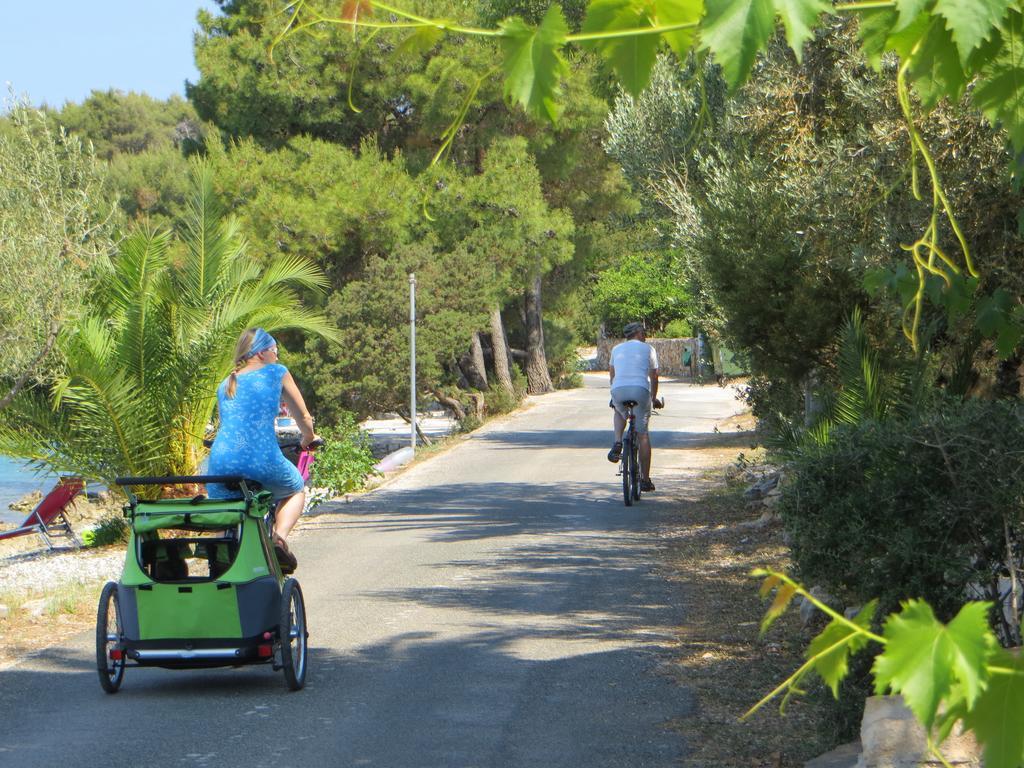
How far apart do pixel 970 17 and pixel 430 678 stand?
5.35m

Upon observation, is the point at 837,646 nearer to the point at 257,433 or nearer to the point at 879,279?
the point at 879,279

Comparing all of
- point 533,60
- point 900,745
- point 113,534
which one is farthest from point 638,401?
point 533,60

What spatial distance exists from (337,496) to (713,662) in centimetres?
1001

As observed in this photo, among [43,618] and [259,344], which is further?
[43,618]

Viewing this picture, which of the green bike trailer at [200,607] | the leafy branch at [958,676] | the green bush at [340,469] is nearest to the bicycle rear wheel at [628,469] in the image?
the green bush at [340,469]

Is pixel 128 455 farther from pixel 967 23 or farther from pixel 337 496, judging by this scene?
pixel 967 23

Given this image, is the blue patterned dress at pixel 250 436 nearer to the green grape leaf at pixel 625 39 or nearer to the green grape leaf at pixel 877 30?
the green grape leaf at pixel 625 39

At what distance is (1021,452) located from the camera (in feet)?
15.5

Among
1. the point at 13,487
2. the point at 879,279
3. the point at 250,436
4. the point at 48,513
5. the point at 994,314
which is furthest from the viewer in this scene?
the point at 13,487

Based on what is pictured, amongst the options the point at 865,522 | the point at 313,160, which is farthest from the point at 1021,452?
the point at 313,160

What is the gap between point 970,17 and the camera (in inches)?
74.9

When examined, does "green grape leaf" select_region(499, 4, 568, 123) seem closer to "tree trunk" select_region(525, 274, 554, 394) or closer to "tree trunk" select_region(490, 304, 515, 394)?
"tree trunk" select_region(490, 304, 515, 394)

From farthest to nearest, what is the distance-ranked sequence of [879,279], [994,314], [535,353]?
[535,353]
[879,279]
[994,314]

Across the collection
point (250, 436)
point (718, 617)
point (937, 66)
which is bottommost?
point (718, 617)
